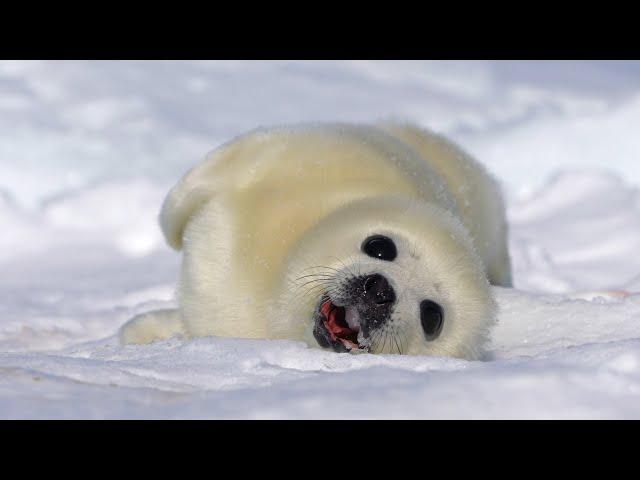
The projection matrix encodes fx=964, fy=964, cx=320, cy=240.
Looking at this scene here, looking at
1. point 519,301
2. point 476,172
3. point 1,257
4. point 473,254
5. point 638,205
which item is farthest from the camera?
point 638,205

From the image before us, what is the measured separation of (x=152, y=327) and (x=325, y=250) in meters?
1.28

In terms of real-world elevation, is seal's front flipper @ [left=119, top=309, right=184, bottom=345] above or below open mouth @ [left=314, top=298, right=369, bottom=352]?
above

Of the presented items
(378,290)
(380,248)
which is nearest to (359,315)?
(378,290)

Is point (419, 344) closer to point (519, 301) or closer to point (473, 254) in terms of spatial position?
point (473, 254)

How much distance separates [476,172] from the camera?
19.4 feet

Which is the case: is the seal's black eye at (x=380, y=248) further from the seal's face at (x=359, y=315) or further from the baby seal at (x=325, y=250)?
the seal's face at (x=359, y=315)

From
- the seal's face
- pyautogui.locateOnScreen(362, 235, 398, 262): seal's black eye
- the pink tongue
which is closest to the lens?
the seal's face

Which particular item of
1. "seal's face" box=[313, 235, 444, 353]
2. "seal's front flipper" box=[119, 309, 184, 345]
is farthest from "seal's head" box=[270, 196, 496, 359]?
"seal's front flipper" box=[119, 309, 184, 345]

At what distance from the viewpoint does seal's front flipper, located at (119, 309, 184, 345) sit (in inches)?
182

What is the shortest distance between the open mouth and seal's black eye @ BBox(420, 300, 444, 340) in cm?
28

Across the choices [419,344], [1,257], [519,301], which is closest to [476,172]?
[519,301]

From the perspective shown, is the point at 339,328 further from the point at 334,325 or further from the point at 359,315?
the point at 359,315

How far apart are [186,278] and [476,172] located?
2.25 meters

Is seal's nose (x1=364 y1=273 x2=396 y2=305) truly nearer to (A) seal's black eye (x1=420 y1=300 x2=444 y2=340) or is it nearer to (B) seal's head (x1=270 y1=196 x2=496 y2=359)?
(B) seal's head (x1=270 y1=196 x2=496 y2=359)
